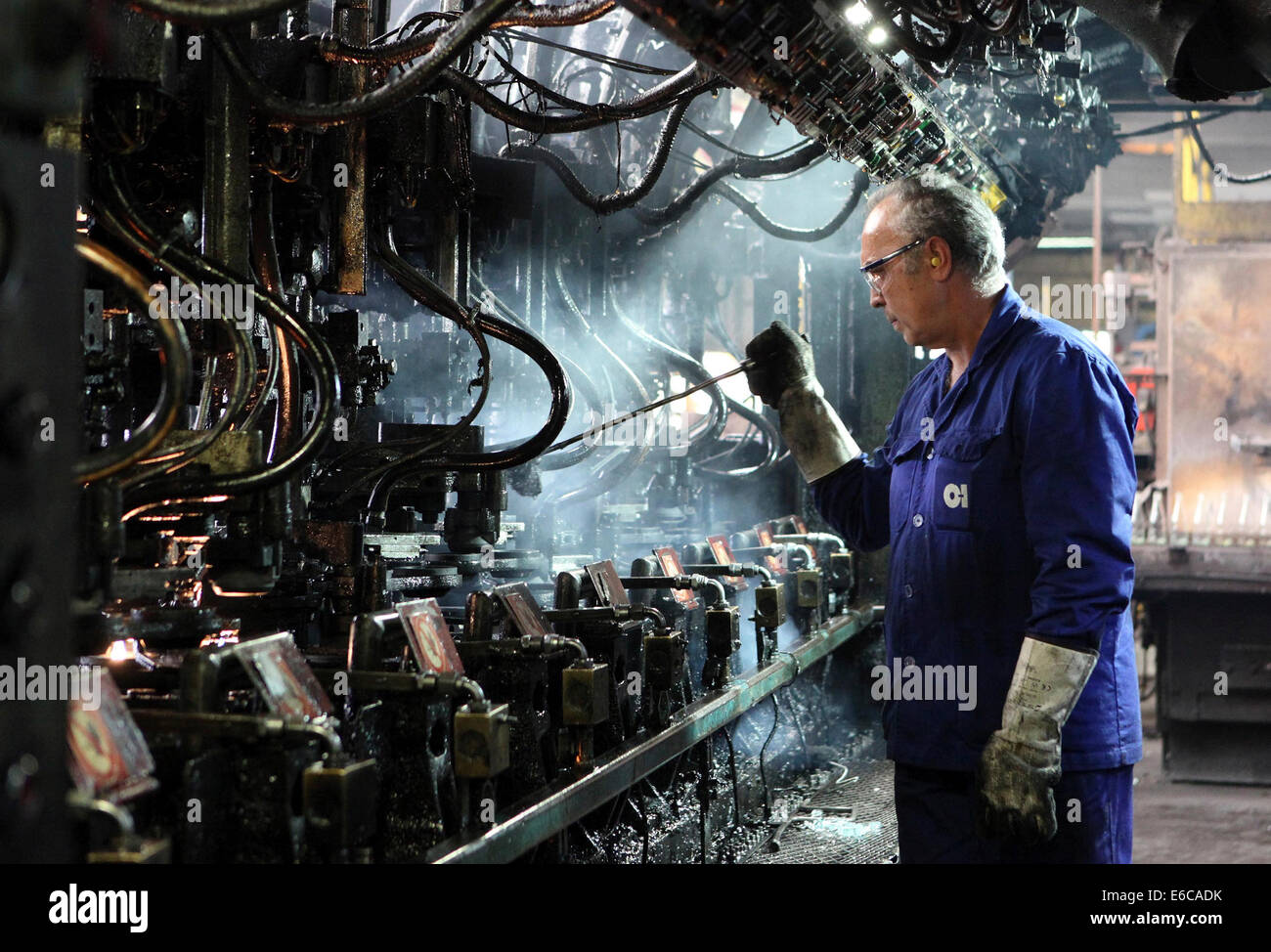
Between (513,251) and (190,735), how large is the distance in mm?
3432

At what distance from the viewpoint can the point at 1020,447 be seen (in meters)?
2.36

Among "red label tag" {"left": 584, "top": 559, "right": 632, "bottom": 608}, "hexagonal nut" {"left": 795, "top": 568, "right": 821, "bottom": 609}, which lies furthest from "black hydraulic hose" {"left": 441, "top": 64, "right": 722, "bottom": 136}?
"hexagonal nut" {"left": 795, "top": 568, "right": 821, "bottom": 609}

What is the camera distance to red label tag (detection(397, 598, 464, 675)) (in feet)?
6.04

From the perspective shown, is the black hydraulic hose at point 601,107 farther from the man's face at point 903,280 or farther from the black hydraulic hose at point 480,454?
the man's face at point 903,280

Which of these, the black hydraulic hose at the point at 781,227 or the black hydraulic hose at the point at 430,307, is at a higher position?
the black hydraulic hose at the point at 781,227

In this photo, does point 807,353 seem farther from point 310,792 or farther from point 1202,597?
point 1202,597

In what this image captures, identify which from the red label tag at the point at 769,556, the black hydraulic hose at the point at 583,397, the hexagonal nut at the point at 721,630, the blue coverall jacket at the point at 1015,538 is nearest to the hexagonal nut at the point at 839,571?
the red label tag at the point at 769,556

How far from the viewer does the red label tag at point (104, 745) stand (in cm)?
128

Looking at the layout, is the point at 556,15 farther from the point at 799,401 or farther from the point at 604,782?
the point at 604,782

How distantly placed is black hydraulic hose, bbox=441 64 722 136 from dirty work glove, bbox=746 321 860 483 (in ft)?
1.91

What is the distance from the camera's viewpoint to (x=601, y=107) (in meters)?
2.85

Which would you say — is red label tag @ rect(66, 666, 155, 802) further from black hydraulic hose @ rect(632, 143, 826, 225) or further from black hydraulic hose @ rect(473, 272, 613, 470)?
black hydraulic hose @ rect(473, 272, 613, 470)

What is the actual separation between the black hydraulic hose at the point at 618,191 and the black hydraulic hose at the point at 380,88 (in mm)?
1244
